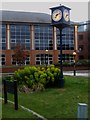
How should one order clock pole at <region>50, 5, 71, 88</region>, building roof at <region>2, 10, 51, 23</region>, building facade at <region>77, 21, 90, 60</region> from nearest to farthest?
clock pole at <region>50, 5, 71, 88</region> < building roof at <region>2, 10, 51, 23</region> < building facade at <region>77, 21, 90, 60</region>

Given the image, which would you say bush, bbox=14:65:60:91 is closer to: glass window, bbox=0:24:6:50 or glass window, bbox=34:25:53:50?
glass window, bbox=0:24:6:50

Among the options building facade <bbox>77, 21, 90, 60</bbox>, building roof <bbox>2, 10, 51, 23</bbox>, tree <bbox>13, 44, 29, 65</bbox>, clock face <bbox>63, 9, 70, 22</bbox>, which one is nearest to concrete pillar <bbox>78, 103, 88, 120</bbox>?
clock face <bbox>63, 9, 70, 22</bbox>

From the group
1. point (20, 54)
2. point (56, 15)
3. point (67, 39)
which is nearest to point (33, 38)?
point (20, 54)

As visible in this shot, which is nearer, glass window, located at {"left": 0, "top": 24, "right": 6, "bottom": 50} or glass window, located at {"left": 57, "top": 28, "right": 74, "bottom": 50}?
glass window, located at {"left": 0, "top": 24, "right": 6, "bottom": 50}

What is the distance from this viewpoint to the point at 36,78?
17016 millimetres

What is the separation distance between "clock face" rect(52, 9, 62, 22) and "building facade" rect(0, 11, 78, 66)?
50.5 meters

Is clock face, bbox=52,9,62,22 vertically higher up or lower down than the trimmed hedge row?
higher up

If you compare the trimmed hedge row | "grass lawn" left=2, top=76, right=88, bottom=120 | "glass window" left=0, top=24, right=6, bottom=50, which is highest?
"glass window" left=0, top=24, right=6, bottom=50

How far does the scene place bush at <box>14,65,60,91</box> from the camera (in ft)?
54.4

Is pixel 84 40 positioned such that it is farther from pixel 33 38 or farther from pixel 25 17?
pixel 25 17

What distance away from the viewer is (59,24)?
1900 centimetres

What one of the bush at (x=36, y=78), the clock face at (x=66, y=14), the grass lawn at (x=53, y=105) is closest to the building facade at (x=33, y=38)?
the clock face at (x=66, y=14)

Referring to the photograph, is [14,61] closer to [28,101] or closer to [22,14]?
[22,14]

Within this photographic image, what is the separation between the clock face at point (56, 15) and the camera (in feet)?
61.8
